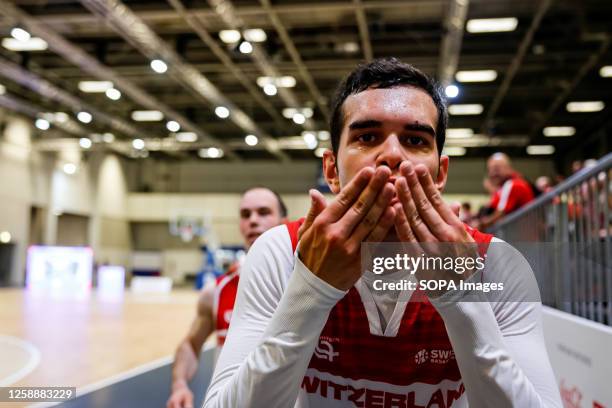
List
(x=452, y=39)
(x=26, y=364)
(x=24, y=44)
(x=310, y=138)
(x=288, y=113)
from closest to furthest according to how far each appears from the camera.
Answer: (x=26, y=364)
(x=452, y=39)
(x=24, y=44)
(x=310, y=138)
(x=288, y=113)

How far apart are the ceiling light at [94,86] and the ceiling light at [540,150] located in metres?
18.9

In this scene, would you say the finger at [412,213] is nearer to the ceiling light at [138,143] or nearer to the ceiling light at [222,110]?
the ceiling light at [222,110]


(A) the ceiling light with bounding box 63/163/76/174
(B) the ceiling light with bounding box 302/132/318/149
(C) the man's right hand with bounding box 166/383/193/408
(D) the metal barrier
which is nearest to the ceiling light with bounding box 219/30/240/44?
(B) the ceiling light with bounding box 302/132/318/149

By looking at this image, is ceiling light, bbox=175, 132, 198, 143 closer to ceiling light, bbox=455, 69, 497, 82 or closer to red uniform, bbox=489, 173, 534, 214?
ceiling light, bbox=455, 69, 497, 82

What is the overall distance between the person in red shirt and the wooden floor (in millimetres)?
4676

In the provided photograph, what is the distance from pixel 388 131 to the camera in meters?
1.42

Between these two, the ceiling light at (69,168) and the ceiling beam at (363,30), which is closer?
the ceiling beam at (363,30)

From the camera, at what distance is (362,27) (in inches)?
542

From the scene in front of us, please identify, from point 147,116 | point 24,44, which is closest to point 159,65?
point 24,44

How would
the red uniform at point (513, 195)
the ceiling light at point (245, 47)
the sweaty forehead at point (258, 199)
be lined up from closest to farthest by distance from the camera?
the sweaty forehead at point (258, 199), the red uniform at point (513, 195), the ceiling light at point (245, 47)

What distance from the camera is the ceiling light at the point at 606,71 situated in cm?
1659

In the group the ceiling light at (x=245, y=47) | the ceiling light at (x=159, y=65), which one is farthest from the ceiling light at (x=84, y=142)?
the ceiling light at (x=245, y=47)

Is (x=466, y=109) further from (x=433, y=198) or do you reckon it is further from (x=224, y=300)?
(x=433, y=198)

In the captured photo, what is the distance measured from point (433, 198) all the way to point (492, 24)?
1419 centimetres
